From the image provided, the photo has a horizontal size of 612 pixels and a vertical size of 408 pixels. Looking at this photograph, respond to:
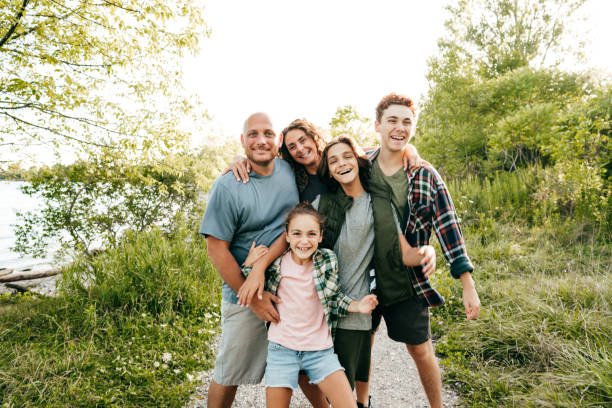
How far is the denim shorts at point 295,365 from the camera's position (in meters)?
1.89

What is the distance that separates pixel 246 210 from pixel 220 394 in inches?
48.9

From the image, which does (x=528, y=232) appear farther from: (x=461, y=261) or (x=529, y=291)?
(x=461, y=261)

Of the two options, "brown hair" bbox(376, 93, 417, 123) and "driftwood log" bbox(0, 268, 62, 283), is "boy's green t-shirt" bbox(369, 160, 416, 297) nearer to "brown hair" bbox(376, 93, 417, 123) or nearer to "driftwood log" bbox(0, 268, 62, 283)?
"brown hair" bbox(376, 93, 417, 123)

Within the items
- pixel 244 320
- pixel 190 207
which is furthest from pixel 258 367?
pixel 190 207

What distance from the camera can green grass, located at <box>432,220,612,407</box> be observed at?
7.88 ft

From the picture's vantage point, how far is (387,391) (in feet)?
9.55

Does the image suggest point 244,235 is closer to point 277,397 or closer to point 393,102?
point 277,397

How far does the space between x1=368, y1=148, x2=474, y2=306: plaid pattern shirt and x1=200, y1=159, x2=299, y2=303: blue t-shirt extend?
0.79 meters

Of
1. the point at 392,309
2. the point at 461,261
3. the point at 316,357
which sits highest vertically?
the point at 461,261

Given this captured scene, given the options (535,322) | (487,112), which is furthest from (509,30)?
(535,322)

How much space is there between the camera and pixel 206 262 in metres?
4.82

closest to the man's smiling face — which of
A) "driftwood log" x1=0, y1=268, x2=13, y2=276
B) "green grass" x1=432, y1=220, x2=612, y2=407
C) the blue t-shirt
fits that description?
the blue t-shirt

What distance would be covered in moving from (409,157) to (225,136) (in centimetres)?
762

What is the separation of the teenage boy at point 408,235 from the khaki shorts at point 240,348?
2.73 ft
